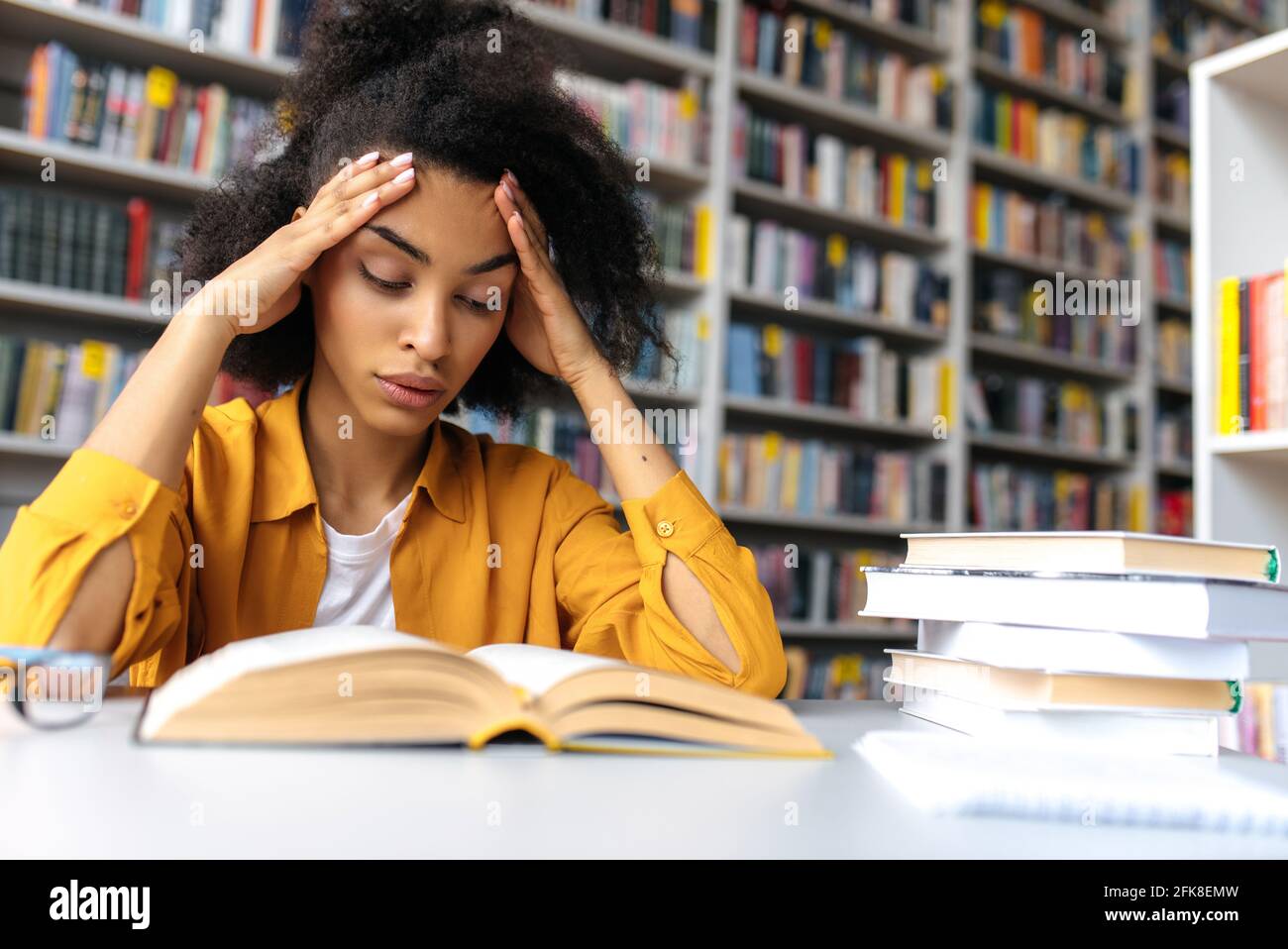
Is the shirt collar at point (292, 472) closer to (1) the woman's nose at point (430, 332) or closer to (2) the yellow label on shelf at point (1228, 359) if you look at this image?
(1) the woman's nose at point (430, 332)

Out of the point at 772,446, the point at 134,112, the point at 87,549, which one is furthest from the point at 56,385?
the point at 772,446

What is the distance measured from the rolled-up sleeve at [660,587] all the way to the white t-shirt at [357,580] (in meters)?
0.21

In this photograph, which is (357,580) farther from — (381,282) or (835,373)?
(835,373)

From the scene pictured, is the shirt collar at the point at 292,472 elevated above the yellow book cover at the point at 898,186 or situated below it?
below

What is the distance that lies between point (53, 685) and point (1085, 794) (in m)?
0.70

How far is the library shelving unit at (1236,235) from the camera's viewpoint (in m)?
1.53

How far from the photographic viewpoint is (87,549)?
830mm

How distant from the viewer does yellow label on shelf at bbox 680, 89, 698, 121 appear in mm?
2934

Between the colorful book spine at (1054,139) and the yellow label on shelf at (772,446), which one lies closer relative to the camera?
the yellow label on shelf at (772,446)

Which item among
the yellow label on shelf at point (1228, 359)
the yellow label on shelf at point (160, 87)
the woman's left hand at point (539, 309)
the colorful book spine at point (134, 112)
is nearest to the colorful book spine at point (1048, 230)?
the yellow label on shelf at point (1228, 359)

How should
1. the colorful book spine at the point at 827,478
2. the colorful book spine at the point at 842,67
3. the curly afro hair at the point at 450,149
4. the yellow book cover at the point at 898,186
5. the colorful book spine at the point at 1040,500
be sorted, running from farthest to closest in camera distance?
the colorful book spine at the point at 1040,500 → the yellow book cover at the point at 898,186 → the colorful book spine at the point at 842,67 → the colorful book spine at the point at 827,478 → the curly afro hair at the point at 450,149

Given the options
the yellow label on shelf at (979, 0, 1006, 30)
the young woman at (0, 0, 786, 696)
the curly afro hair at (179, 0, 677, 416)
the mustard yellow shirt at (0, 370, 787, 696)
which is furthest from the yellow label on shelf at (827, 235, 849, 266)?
the mustard yellow shirt at (0, 370, 787, 696)

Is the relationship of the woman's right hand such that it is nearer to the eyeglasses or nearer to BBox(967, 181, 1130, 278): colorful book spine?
the eyeglasses

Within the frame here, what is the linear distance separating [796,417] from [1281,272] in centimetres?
192
